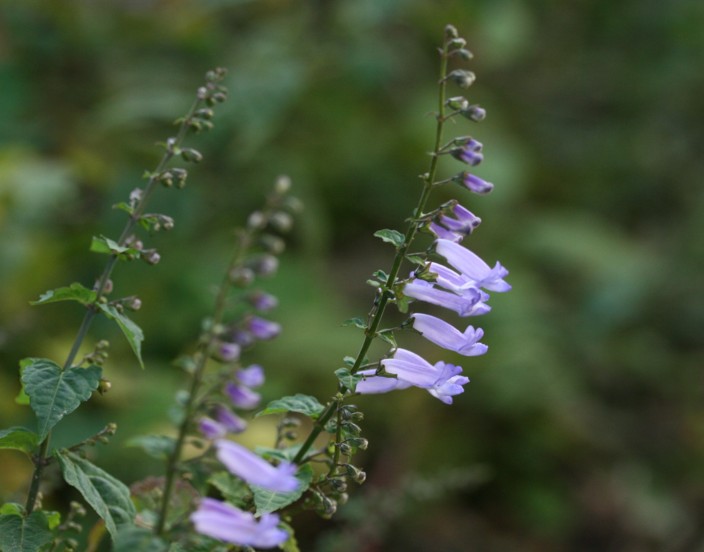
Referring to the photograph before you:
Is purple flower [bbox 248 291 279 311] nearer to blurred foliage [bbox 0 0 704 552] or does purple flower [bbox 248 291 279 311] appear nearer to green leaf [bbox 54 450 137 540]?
green leaf [bbox 54 450 137 540]

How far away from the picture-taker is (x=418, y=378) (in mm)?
1449

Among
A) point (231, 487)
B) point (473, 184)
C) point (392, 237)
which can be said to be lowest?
point (231, 487)

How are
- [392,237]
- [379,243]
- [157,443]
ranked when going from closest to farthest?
[392,237], [157,443], [379,243]

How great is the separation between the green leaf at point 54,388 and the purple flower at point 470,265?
1.93 ft

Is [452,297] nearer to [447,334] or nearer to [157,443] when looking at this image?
[447,334]

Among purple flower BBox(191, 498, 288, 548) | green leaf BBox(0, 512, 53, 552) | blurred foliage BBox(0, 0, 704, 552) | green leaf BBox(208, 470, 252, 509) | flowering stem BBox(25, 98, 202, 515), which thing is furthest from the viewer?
blurred foliage BBox(0, 0, 704, 552)

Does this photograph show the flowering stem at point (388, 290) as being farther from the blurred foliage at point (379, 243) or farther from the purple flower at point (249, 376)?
the blurred foliage at point (379, 243)

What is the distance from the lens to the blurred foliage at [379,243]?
436cm

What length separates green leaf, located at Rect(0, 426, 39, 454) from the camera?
1347mm

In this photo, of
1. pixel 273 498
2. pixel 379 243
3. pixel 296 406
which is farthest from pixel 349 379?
pixel 379 243

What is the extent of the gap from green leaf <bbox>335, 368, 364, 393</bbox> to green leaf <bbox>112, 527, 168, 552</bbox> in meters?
0.34

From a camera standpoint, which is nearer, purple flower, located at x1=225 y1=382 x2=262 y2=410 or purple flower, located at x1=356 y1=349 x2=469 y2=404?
purple flower, located at x1=225 y1=382 x2=262 y2=410

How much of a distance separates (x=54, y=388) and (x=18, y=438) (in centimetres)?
11

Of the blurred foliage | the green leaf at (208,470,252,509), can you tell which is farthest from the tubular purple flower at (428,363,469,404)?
the blurred foliage
